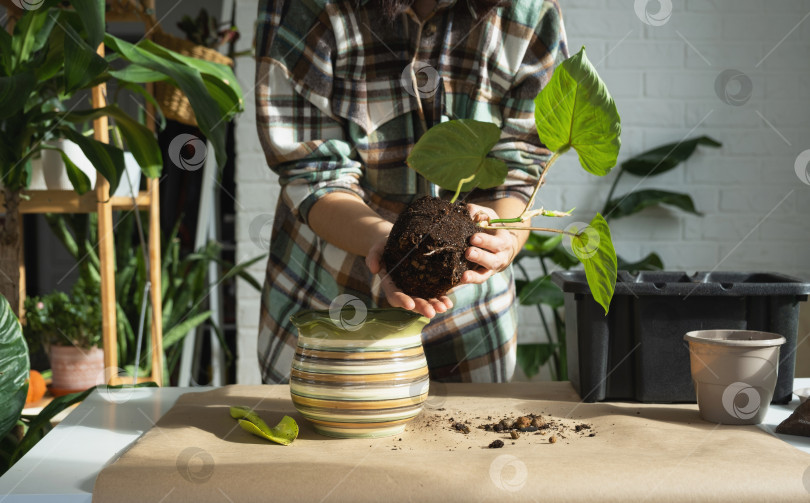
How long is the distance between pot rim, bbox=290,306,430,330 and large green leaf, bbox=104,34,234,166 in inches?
19.0

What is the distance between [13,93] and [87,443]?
539mm

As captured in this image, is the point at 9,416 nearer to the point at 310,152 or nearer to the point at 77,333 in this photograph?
the point at 310,152

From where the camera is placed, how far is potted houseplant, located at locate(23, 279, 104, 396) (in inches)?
67.5

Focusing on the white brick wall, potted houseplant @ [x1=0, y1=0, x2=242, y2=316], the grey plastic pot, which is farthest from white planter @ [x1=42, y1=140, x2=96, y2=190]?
the grey plastic pot

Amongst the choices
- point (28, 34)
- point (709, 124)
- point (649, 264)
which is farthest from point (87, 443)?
point (709, 124)

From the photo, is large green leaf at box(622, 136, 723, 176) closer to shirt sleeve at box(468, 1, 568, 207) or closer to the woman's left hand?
shirt sleeve at box(468, 1, 568, 207)

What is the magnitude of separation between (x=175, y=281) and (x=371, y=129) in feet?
3.84

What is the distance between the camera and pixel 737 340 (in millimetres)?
734

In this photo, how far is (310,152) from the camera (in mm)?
991

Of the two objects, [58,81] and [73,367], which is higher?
[58,81]

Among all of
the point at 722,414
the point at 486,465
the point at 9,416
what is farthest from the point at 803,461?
the point at 9,416

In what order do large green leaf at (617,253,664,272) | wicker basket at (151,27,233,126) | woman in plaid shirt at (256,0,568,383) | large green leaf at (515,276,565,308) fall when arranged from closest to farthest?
woman in plaid shirt at (256,0,568,383) < wicker basket at (151,27,233,126) < large green leaf at (515,276,565,308) < large green leaf at (617,253,664,272)

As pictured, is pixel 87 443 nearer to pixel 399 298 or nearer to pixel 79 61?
pixel 399 298

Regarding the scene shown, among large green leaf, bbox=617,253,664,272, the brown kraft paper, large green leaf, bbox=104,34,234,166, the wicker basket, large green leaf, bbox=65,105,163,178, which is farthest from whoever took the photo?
large green leaf, bbox=617,253,664,272
